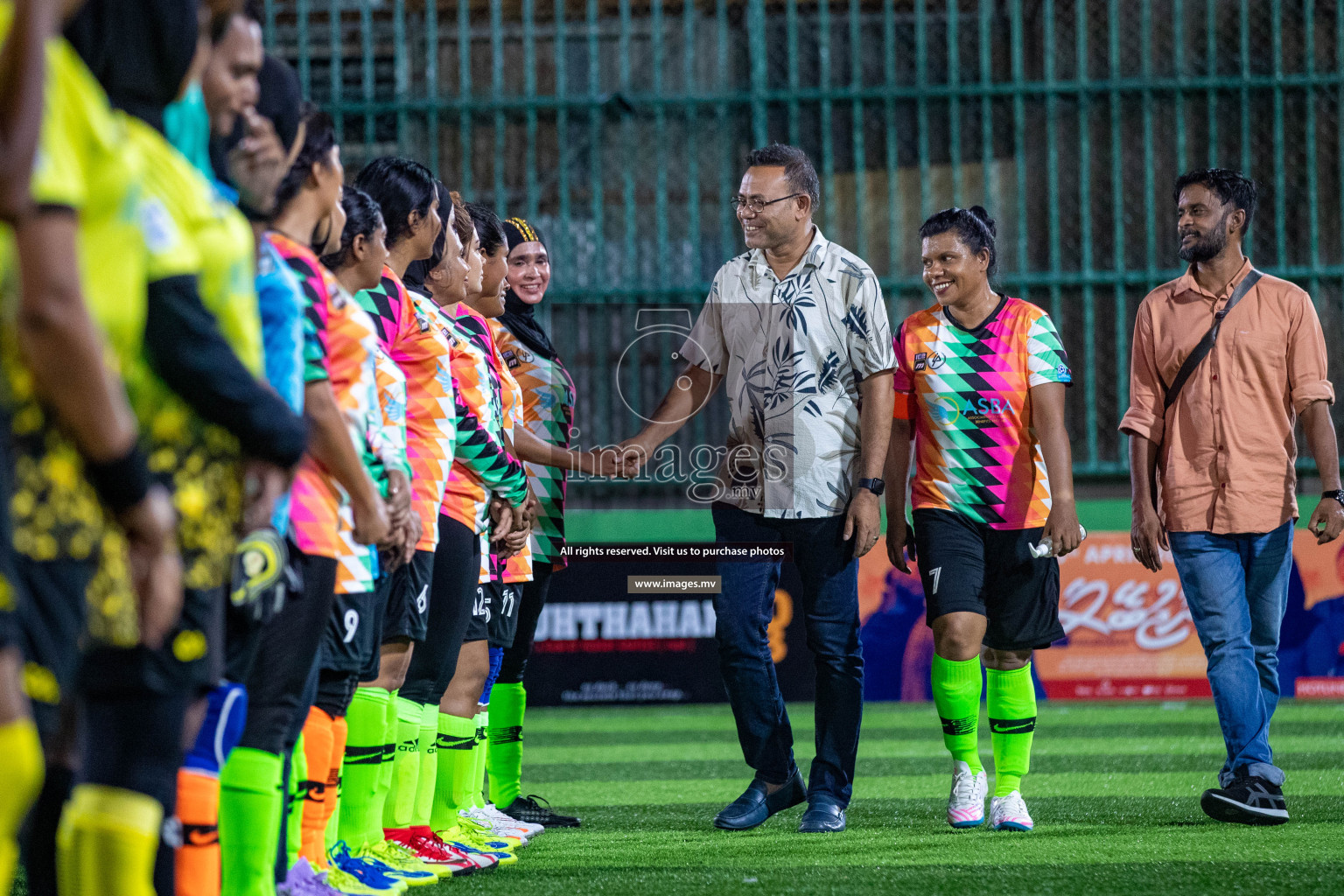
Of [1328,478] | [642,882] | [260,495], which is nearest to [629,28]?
[1328,478]

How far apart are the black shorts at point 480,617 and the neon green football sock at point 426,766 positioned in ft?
1.47

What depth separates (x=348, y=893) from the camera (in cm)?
363

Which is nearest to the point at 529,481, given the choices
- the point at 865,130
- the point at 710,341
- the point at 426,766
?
the point at 710,341

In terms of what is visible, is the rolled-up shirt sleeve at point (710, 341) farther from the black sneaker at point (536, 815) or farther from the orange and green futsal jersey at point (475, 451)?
the black sneaker at point (536, 815)

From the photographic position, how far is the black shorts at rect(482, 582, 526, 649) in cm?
518

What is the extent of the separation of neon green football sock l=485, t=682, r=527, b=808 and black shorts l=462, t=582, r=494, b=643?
0.69 metres

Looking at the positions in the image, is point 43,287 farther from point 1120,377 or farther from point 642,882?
point 1120,377

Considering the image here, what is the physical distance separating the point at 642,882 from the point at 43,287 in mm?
2689

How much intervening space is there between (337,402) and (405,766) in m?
1.49

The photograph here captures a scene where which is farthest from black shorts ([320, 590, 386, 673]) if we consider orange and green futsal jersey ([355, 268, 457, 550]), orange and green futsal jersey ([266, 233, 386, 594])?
orange and green futsal jersey ([355, 268, 457, 550])

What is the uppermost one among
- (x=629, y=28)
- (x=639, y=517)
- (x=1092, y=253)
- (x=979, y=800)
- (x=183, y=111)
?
(x=629, y=28)

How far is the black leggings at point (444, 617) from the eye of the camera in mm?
4324

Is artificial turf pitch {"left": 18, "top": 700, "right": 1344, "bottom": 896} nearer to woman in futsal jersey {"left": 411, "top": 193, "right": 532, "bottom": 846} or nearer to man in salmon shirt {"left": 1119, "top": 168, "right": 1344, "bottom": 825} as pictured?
woman in futsal jersey {"left": 411, "top": 193, "right": 532, "bottom": 846}

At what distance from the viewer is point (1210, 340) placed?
18.0 feet
